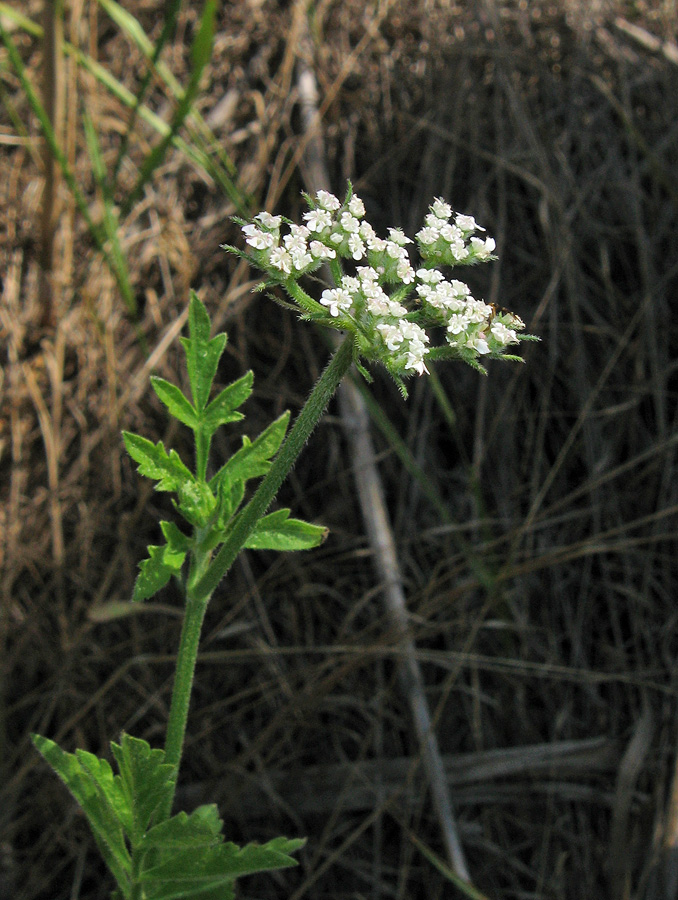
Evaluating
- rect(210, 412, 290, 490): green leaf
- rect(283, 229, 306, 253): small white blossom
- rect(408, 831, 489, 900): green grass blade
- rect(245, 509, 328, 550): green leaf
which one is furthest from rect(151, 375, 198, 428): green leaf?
rect(408, 831, 489, 900): green grass blade

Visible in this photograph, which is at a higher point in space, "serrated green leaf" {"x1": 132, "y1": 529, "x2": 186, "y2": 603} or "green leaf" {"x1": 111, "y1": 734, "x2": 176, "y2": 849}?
"serrated green leaf" {"x1": 132, "y1": 529, "x2": 186, "y2": 603}

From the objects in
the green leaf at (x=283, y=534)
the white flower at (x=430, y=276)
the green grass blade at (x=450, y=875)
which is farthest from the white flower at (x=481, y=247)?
the green grass blade at (x=450, y=875)

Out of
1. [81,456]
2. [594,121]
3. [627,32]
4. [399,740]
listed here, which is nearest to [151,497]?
[81,456]

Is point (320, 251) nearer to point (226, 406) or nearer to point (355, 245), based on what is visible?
point (355, 245)

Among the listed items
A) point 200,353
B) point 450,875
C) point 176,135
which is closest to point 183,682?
point 200,353

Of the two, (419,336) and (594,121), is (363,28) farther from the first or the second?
(419,336)

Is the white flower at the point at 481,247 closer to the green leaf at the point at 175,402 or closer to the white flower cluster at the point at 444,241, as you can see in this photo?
the white flower cluster at the point at 444,241

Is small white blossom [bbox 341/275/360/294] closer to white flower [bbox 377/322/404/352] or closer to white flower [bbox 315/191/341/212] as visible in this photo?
white flower [bbox 377/322/404/352]
